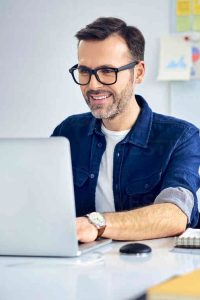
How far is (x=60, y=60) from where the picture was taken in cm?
349

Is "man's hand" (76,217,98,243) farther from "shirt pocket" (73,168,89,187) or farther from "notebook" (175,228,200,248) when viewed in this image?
"shirt pocket" (73,168,89,187)

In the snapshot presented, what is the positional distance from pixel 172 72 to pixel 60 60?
26.1 inches

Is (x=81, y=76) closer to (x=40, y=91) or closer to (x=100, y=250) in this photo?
(x=100, y=250)

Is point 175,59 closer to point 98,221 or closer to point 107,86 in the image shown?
point 107,86

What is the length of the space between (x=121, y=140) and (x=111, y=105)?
0.12 metres

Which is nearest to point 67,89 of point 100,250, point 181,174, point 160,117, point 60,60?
point 60,60

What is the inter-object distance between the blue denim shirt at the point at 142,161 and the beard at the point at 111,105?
0.08 m

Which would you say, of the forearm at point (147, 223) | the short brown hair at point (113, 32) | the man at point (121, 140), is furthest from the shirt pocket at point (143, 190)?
the short brown hair at point (113, 32)

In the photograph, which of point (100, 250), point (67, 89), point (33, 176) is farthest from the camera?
point (67, 89)

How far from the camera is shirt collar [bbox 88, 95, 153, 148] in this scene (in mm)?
2205

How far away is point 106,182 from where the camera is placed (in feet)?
7.24

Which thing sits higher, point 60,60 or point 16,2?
point 16,2

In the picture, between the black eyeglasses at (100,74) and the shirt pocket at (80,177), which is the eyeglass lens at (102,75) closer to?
the black eyeglasses at (100,74)

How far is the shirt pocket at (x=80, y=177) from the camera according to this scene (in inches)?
87.4
